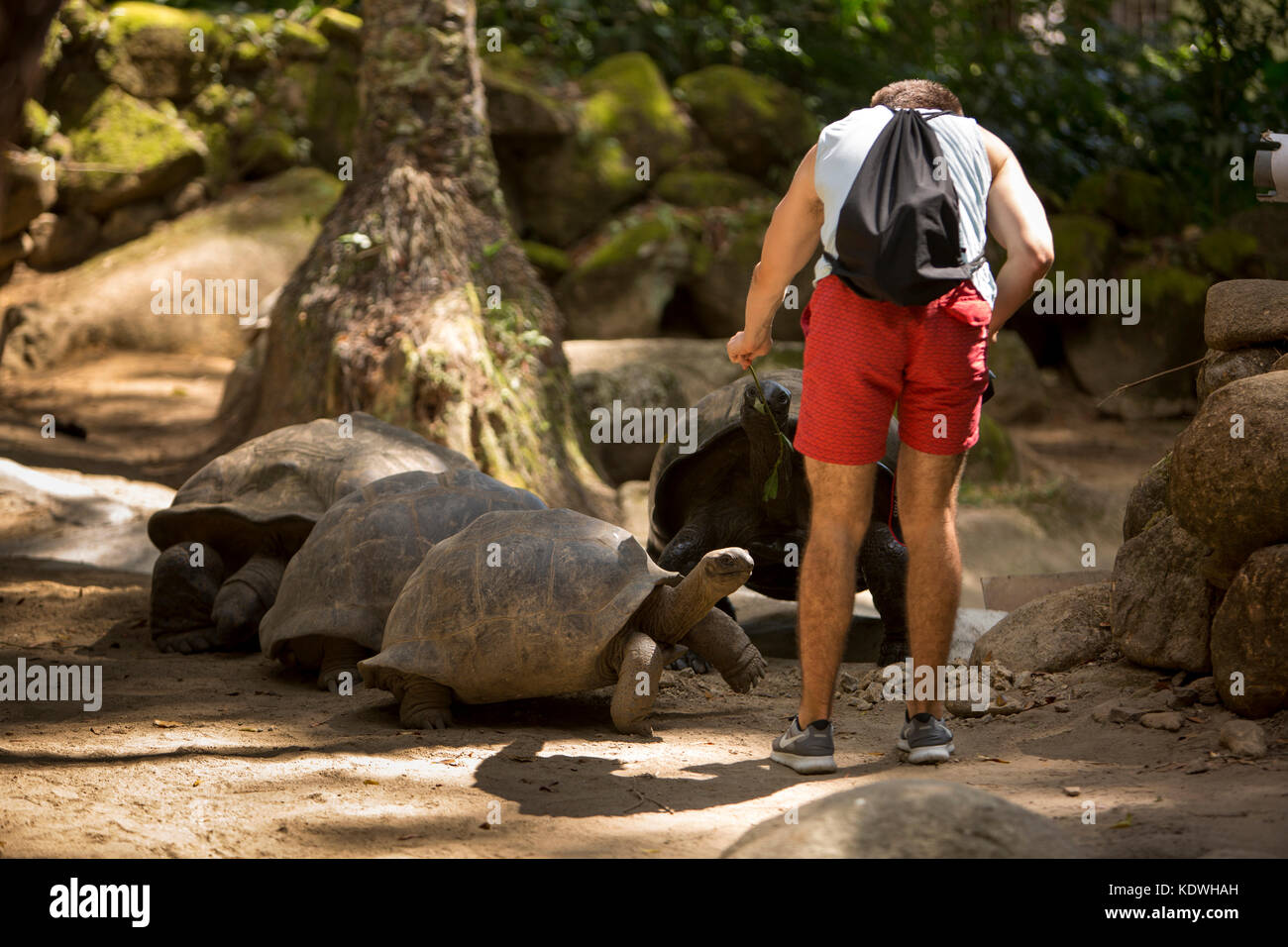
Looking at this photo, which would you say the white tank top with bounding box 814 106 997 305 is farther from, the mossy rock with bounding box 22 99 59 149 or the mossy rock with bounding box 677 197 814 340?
the mossy rock with bounding box 22 99 59 149

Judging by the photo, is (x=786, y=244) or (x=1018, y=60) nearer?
(x=786, y=244)

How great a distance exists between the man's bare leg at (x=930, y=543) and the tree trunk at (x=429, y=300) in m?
4.41

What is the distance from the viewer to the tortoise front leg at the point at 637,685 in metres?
4.05

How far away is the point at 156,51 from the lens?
540 inches

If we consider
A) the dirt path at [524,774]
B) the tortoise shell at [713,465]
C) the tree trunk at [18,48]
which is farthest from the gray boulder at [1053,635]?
the tree trunk at [18,48]

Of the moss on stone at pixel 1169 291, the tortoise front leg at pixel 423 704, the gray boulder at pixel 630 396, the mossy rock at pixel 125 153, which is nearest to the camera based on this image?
the tortoise front leg at pixel 423 704

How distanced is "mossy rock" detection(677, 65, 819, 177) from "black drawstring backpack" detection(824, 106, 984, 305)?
11585 millimetres

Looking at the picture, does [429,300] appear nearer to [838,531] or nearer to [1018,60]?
[838,531]

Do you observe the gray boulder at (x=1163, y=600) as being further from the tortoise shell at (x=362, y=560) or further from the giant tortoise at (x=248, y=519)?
the giant tortoise at (x=248, y=519)

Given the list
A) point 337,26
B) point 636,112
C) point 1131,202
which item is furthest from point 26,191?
point 1131,202

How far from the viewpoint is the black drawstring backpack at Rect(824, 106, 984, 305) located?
10.5 feet

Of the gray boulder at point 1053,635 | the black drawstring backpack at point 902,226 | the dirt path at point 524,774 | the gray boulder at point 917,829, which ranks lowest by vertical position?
the dirt path at point 524,774

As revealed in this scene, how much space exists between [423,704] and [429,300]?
4.18 m
